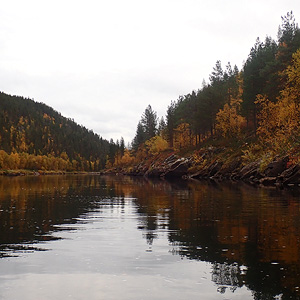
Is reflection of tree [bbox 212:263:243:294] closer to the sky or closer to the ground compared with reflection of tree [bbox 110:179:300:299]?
closer to the ground

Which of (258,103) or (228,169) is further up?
(258,103)

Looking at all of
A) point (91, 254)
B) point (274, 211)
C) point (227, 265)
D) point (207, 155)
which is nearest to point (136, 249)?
point (91, 254)

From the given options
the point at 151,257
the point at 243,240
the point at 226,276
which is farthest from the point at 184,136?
the point at 226,276

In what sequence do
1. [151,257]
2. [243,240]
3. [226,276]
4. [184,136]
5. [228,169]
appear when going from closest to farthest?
1. [226,276]
2. [151,257]
3. [243,240]
4. [228,169]
5. [184,136]

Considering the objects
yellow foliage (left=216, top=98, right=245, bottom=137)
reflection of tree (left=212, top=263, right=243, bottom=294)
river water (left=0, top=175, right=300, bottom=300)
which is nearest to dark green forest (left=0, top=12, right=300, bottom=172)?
yellow foliage (left=216, top=98, right=245, bottom=137)

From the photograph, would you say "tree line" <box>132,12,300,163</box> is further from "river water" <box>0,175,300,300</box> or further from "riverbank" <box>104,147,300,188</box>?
"river water" <box>0,175,300,300</box>

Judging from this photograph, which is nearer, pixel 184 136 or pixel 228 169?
pixel 228 169

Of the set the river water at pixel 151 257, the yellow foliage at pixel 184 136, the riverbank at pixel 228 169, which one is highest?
the yellow foliage at pixel 184 136

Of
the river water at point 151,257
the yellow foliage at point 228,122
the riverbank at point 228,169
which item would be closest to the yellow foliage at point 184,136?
the riverbank at point 228,169

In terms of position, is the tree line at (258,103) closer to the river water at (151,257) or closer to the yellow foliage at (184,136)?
the yellow foliage at (184,136)

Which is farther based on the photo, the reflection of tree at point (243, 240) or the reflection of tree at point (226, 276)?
the reflection of tree at point (243, 240)

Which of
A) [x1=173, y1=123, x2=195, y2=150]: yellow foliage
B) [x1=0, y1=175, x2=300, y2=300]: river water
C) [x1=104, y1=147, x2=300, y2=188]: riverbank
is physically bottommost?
[x1=0, y1=175, x2=300, y2=300]: river water

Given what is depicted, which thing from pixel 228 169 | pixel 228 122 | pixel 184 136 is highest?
pixel 228 122

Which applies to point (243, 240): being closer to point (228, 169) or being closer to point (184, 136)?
point (228, 169)
